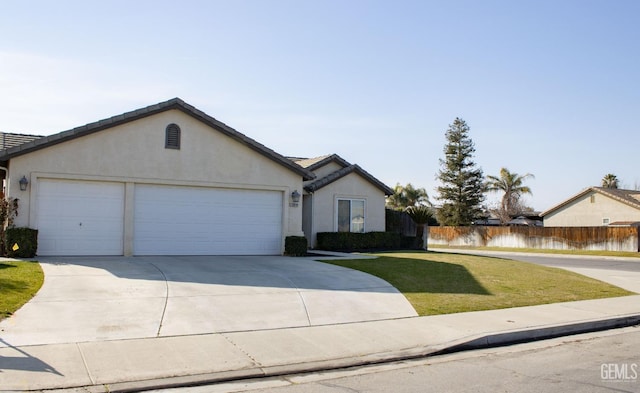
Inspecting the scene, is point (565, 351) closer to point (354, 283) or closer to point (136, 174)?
point (354, 283)

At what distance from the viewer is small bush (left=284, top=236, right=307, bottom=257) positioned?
62.6ft

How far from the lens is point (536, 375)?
717cm

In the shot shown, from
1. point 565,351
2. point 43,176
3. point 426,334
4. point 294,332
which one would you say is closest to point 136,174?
point 43,176

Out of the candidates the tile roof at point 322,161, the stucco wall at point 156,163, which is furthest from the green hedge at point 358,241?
the stucco wall at point 156,163

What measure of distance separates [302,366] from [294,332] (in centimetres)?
192

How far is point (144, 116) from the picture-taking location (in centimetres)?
1725

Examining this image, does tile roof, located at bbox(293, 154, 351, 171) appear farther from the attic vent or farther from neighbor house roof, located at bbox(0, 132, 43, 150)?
neighbor house roof, located at bbox(0, 132, 43, 150)

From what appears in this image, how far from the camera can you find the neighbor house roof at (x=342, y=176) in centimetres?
2391

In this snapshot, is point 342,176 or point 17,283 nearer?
point 17,283

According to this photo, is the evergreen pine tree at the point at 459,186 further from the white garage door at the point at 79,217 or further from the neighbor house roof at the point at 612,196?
the white garage door at the point at 79,217

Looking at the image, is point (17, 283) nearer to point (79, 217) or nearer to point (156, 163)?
point (79, 217)

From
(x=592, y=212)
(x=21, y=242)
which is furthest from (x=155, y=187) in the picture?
(x=592, y=212)

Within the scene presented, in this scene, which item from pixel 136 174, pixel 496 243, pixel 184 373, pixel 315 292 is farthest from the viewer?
pixel 496 243

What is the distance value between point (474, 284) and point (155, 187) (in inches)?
393
